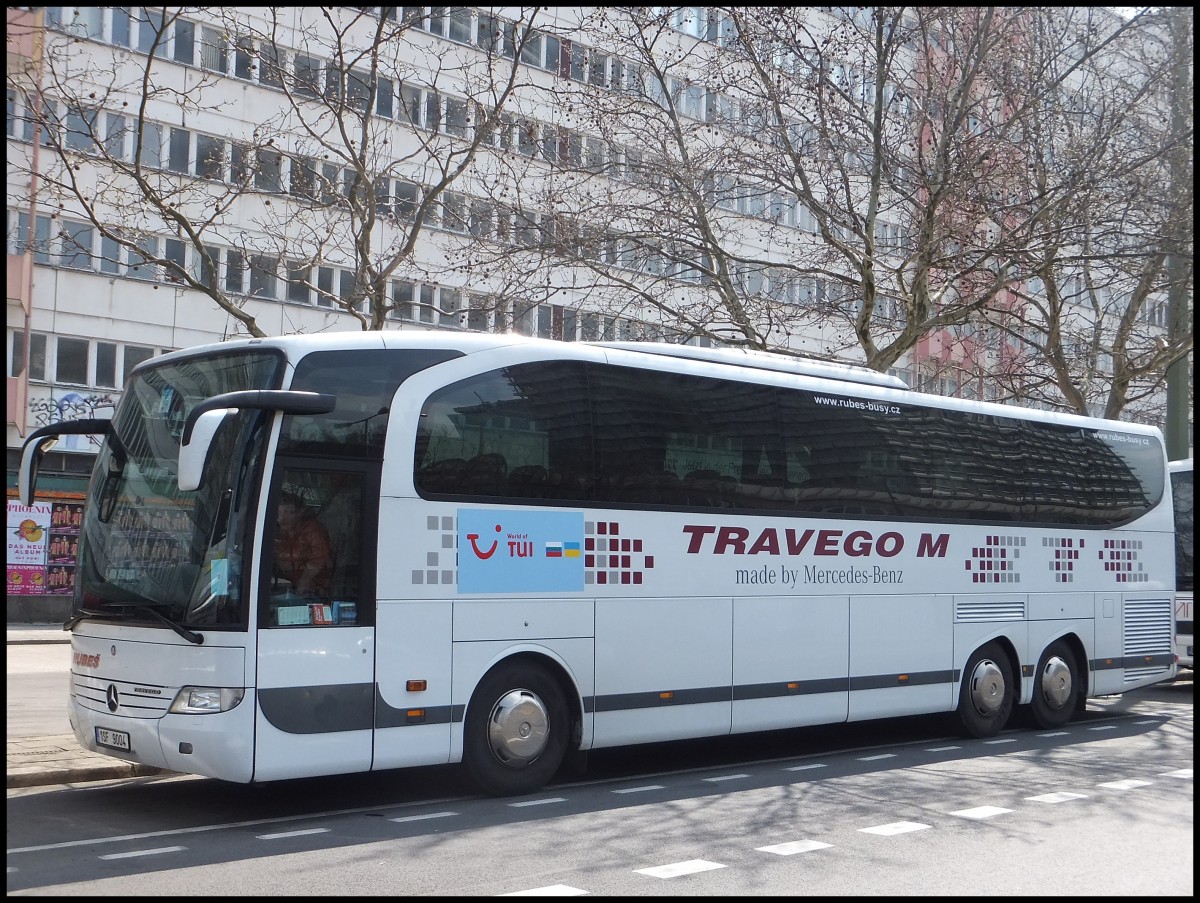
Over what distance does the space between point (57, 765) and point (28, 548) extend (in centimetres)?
2399

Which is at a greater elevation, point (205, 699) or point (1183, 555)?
point (1183, 555)

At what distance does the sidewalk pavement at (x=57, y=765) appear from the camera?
10500mm

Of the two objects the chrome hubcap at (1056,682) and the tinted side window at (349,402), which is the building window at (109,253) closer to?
the chrome hubcap at (1056,682)

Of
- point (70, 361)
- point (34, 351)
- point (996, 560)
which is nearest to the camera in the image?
point (996, 560)

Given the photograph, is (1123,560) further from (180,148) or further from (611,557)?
(180,148)

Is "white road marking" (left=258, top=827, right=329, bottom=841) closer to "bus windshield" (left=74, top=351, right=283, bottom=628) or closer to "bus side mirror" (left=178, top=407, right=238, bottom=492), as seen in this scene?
"bus windshield" (left=74, top=351, right=283, bottom=628)

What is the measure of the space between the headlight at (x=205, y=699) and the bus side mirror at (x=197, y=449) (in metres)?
1.31

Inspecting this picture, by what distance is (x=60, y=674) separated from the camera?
21.2 m

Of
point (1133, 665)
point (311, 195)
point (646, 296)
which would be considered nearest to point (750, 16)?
point (646, 296)

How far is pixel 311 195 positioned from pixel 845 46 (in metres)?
7.92

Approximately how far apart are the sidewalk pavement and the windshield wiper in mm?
1667

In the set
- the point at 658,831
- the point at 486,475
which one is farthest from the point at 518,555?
the point at 658,831

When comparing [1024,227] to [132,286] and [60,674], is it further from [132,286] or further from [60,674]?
[132,286]

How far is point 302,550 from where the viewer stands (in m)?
9.45
